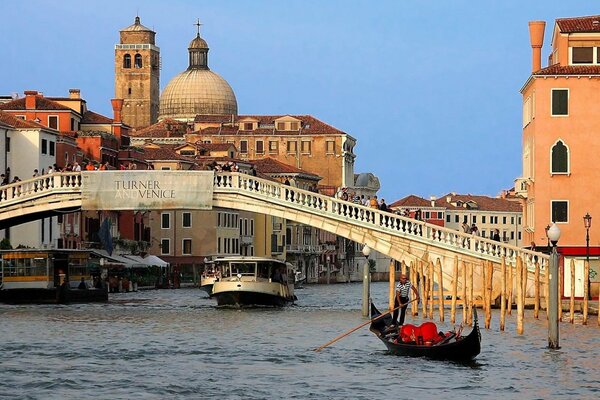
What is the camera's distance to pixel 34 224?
59.2 metres

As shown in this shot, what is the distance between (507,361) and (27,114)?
4242cm

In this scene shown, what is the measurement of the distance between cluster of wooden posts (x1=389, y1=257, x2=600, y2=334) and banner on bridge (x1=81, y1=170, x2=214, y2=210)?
5274 mm

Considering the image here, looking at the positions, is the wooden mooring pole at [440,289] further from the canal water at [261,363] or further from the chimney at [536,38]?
the chimney at [536,38]

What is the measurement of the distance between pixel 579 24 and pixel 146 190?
11425 millimetres

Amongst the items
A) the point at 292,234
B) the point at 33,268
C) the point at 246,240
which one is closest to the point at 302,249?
the point at 292,234

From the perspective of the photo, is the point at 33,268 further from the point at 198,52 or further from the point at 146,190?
the point at 198,52

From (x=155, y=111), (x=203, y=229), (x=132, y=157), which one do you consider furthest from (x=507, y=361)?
(x=155, y=111)

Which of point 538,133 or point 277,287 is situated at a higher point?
point 538,133

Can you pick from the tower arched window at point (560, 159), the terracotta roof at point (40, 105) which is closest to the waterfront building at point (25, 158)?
the terracotta roof at point (40, 105)

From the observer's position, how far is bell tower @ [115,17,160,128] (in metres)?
126

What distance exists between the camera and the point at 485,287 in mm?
34812

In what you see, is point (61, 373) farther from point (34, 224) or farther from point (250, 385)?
point (34, 224)

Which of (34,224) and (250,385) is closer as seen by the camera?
(250,385)

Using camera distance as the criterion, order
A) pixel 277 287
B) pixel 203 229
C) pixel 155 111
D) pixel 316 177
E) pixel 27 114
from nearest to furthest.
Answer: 1. pixel 277 287
2. pixel 27 114
3. pixel 203 229
4. pixel 316 177
5. pixel 155 111
